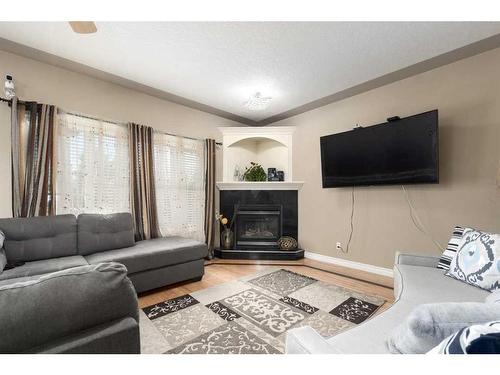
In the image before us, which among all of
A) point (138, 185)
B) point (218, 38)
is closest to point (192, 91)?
point (218, 38)

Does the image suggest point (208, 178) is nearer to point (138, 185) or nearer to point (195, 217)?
point (195, 217)

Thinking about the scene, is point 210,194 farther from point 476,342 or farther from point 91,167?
point 476,342

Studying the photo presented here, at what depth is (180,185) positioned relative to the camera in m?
3.67

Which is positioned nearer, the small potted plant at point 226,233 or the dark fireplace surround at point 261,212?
the small potted plant at point 226,233

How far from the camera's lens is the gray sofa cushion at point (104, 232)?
99.0 inches

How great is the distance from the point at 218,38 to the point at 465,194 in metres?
3.00

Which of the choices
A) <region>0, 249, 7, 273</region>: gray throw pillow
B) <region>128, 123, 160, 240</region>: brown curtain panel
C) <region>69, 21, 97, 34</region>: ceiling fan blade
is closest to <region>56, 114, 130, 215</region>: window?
<region>128, 123, 160, 240</region>: brown curtain panel

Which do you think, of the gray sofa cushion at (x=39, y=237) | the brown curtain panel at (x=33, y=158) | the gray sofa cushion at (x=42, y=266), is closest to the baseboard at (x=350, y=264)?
the gray sofa cushion at (x=42, y=266)

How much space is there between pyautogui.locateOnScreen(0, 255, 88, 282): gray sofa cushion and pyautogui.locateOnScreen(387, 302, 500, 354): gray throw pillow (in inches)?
96.6

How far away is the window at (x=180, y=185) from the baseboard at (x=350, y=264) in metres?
1.89

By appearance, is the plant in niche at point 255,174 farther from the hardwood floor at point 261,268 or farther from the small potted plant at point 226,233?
the hardwood floor at point 261,268

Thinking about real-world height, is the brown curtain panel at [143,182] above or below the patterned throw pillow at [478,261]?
above

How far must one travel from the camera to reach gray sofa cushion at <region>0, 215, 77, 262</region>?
2137 mm

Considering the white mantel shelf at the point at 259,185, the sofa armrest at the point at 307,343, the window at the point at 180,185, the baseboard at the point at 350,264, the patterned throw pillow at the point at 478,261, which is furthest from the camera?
the white mantel shelf at the point at 259,185
